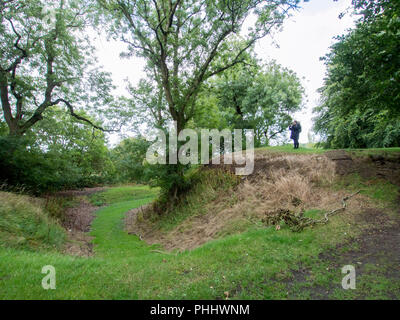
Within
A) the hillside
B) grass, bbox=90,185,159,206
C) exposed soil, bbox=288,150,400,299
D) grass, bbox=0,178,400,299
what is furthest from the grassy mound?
grass, bbox=90,185,159,206

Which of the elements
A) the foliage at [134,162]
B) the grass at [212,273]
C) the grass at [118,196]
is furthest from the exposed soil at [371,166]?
the grass at [118,196]

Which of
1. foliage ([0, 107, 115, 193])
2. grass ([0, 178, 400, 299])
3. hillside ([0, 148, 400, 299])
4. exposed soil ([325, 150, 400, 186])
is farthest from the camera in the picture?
foliage ([0, 107, 115, 193])

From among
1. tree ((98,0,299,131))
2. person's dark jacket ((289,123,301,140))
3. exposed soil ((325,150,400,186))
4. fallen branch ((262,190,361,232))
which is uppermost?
tree ((98,0,299,131))

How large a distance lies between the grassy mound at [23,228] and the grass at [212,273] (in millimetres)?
776

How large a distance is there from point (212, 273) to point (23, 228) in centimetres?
623

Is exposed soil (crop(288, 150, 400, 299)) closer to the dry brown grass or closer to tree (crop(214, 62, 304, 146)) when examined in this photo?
the dry brown grass

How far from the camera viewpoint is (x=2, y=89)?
1370 cm

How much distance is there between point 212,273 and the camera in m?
4.00

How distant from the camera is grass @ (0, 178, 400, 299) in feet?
11.0

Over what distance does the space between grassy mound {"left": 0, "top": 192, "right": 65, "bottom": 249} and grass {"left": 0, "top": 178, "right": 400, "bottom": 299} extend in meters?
0.78

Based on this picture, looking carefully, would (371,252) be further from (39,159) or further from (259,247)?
(39,159)

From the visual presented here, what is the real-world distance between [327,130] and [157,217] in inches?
558
